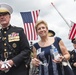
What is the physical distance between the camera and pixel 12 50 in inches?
217

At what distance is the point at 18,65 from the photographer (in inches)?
216

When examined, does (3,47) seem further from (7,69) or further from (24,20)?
(24,20)

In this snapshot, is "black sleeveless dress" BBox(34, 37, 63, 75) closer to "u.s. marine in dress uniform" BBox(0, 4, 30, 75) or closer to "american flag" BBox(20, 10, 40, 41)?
"u.s. marine in dress uniform" BBox(0, 4, 30, 75)

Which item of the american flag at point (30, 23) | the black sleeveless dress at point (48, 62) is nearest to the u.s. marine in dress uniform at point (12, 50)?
the black sleeveless dress at point (48, 62)

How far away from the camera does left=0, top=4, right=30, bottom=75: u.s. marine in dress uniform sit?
5430mm

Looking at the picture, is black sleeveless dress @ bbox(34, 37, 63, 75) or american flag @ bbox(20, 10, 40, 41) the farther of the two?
american flag @ bbox(20, 10, 40, 41)

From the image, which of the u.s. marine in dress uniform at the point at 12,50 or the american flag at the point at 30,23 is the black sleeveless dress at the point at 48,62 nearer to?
the u.s. marine in dress uniform at the point at 12,50

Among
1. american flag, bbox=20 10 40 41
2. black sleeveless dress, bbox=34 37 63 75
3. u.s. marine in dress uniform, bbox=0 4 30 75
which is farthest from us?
american flag, bbox=20 10 40 41

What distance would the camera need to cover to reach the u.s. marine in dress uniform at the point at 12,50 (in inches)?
214

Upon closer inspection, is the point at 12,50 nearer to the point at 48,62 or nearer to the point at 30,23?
the point at 48,62

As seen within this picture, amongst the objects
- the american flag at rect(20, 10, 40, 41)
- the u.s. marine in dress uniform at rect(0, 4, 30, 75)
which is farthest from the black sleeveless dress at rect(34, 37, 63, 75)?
the american flag at rect(20, 10, 40, 41)

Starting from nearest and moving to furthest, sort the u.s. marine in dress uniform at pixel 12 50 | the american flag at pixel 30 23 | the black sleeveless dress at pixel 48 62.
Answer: the u.s. marine in dress uniform at pixel 12 50 → the black sleeveless dress at pixel 48 62 → the american flag at pixel 30 23

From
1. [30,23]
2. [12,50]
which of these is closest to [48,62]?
[12,50]

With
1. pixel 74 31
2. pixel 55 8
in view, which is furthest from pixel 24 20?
pixel 55 8
